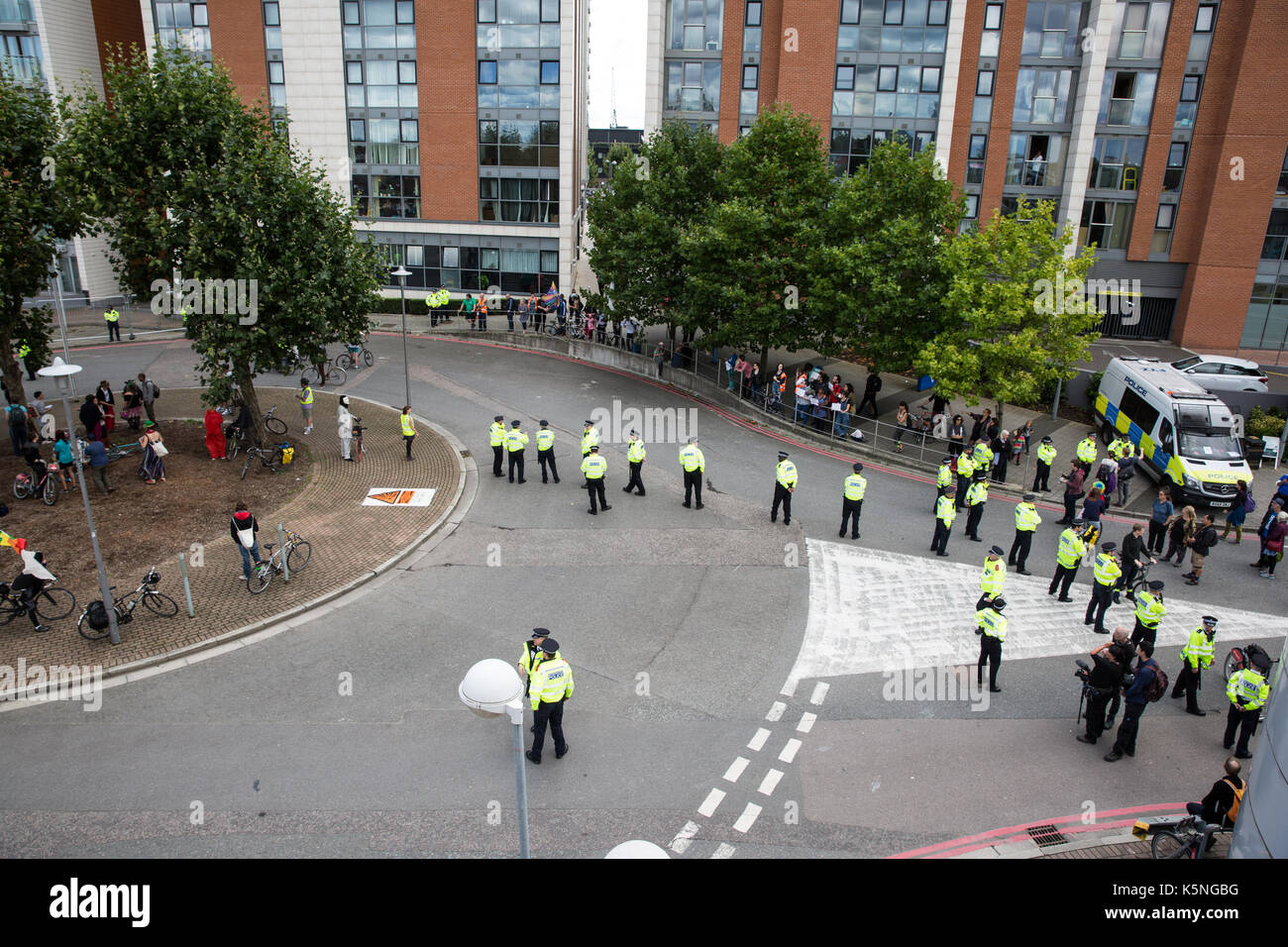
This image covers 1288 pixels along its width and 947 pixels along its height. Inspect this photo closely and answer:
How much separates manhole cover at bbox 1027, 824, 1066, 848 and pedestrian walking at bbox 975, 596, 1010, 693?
3.13 m

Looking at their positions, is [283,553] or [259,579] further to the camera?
[283,553]

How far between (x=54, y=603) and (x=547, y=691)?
10210 mm

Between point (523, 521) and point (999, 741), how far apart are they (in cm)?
1130

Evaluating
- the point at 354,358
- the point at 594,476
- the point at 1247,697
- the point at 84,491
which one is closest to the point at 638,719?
the point at 594,476

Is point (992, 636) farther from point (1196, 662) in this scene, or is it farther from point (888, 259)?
point (888, 259)

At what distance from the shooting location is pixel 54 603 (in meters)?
15.2

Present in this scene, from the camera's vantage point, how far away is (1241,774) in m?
12.0

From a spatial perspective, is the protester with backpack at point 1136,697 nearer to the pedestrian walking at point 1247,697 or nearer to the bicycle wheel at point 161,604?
the pedestrian walking at point 1247,697

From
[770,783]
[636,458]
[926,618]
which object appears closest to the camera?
[770,783]

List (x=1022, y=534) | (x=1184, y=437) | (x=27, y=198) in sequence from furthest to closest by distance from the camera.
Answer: (x=1184, y=437) → (x=27, y=198) → (x=1022, y=534)

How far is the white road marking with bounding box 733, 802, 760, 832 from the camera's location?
34.2ft

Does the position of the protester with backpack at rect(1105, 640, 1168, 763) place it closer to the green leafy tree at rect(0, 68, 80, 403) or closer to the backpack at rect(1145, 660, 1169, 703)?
the backpack at rect(1145, 660, 1169, 703)

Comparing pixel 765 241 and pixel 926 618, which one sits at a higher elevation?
A: pixel 765 241

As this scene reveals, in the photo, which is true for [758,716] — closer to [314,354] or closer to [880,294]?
[314,354]
